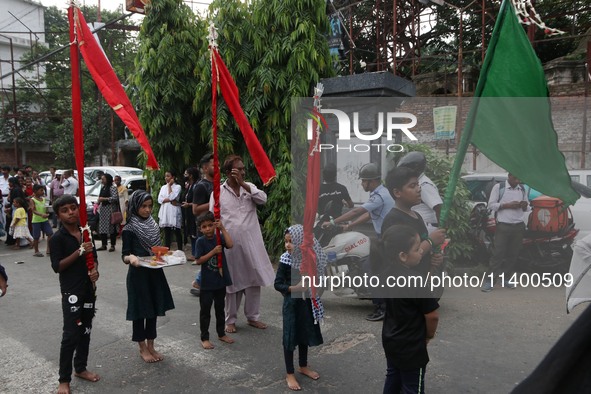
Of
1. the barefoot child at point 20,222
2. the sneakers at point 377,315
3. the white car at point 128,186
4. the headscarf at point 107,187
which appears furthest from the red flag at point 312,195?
the white car at point 128,186

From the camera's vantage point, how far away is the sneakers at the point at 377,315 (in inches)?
197

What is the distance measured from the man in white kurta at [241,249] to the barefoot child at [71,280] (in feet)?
4.76

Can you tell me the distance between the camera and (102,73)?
12.5 feet

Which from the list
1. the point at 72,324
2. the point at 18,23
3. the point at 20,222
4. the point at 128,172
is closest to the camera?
the point at 72,324

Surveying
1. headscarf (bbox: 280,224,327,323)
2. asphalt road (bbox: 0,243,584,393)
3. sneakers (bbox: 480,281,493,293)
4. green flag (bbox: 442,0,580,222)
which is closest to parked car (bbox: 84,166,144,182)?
asphalt road (bbox: 0,243,584,393)

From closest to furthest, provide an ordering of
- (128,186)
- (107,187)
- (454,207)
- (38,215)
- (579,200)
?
(579,200), (454,207), (107,187), (38,215), (128,186)

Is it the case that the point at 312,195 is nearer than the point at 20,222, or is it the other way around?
the point at 312,195

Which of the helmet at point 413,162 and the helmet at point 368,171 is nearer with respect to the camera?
the helmet at point 413,162

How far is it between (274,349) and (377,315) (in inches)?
49.5

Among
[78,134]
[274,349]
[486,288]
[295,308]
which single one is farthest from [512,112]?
[486,288]

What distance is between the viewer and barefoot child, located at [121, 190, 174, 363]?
401 centimetres

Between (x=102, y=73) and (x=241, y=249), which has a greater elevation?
(x=102, y=73)

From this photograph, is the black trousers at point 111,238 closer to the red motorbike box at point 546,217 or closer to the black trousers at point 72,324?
the black trousers at point 72,324

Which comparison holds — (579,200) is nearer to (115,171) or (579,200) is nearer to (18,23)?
(115,171)
